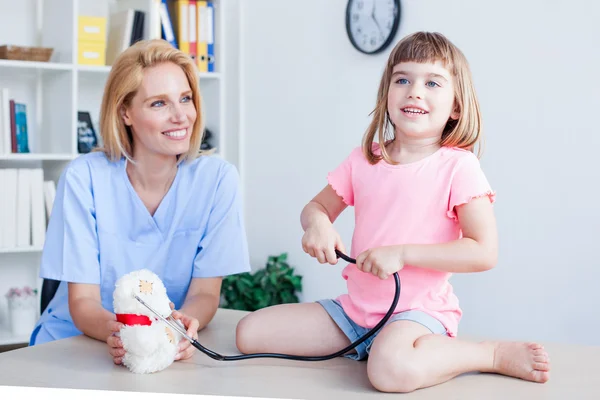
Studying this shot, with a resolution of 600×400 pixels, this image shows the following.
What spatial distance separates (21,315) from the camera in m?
3.21

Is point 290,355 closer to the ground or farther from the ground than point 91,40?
closer to the ground

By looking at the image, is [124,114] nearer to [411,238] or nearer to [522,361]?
[411,238]

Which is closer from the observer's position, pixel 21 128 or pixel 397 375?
pixel 397 375

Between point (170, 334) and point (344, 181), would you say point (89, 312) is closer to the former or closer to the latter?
point (170, 334)

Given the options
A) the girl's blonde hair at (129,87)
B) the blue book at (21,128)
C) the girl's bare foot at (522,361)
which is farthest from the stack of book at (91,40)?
the girl's bare foot at (522,361)

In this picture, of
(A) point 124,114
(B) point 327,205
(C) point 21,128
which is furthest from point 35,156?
(B) point 327,205

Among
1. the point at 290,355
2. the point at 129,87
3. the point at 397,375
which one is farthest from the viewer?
the point at 129,87

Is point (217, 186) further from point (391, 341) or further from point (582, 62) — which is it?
point (582, 62)

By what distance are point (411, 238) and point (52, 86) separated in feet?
8.04

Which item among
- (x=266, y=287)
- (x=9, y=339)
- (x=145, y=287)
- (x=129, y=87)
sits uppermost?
(x=129, y=87)

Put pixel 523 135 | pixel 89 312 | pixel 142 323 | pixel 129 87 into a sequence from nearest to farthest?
pixel 142 323 < pixel 89 312 < pixel 129 87 < pixel 523 135

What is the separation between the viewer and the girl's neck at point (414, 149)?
1404 millimetres

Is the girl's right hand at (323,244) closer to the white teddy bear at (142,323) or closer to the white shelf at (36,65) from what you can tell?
the white teddy bear at (142,323)

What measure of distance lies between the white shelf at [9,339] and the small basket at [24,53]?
112 cm
